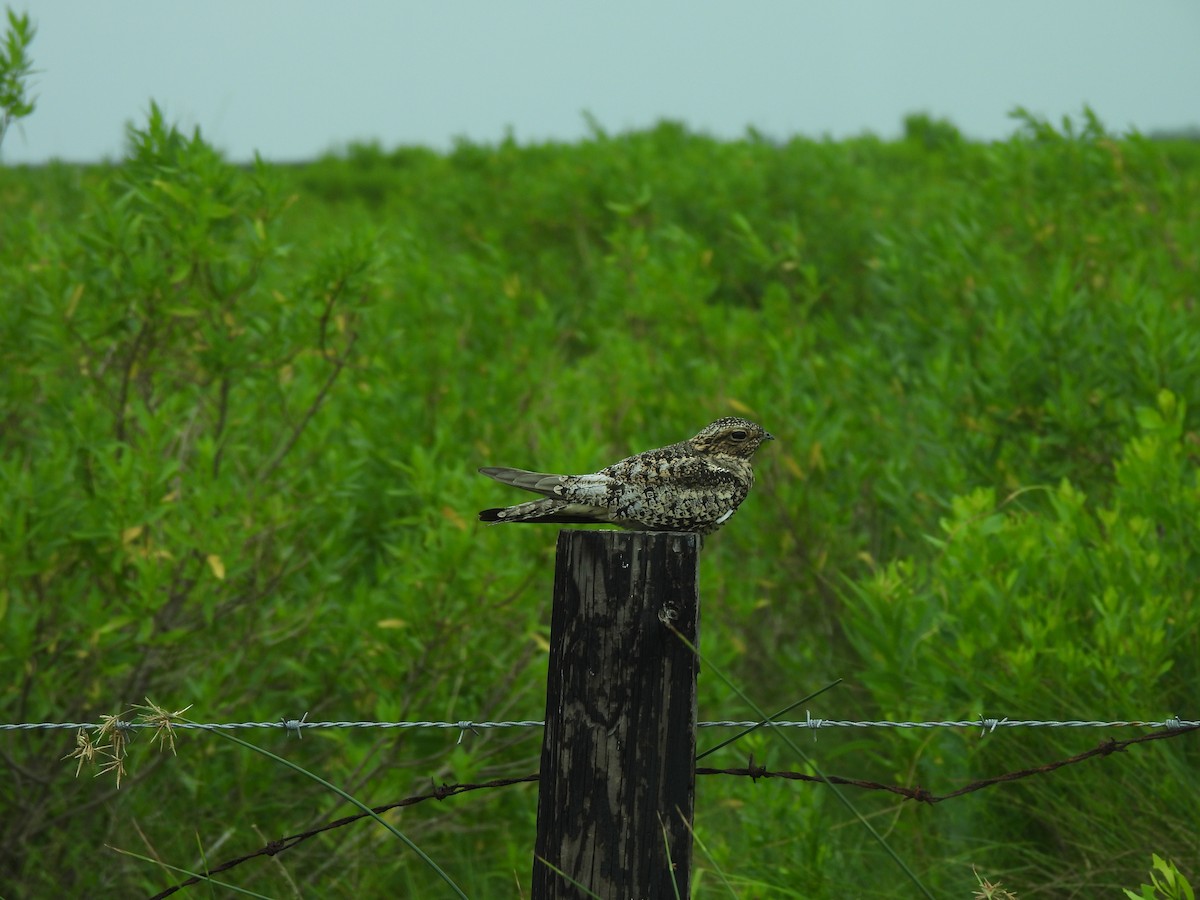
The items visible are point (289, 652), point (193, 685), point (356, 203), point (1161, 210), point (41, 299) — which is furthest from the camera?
point (356, 203)

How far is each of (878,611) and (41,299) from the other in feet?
12.4

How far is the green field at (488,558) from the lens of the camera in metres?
4.25

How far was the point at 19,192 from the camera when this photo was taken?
14992 millimetres

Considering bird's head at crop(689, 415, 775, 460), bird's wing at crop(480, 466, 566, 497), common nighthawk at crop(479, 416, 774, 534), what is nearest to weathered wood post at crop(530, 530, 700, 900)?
common nighthawk at crop(479, 416, 774, 534)

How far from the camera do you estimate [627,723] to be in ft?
7.29

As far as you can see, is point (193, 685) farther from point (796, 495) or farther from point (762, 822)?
point (796, 495)

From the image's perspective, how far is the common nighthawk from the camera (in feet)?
10.6

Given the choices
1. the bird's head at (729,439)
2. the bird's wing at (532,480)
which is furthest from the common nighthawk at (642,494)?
the bird's head at (729,439)

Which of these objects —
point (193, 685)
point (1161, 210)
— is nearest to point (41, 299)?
point (193, 685)

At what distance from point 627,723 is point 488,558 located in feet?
8.77

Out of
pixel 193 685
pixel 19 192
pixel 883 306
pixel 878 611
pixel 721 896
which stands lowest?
pixel 721 896

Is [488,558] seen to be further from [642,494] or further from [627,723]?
[627,723]

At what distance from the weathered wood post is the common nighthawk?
0.90 metres

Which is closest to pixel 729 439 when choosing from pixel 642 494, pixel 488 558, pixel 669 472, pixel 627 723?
pixel 669 472
